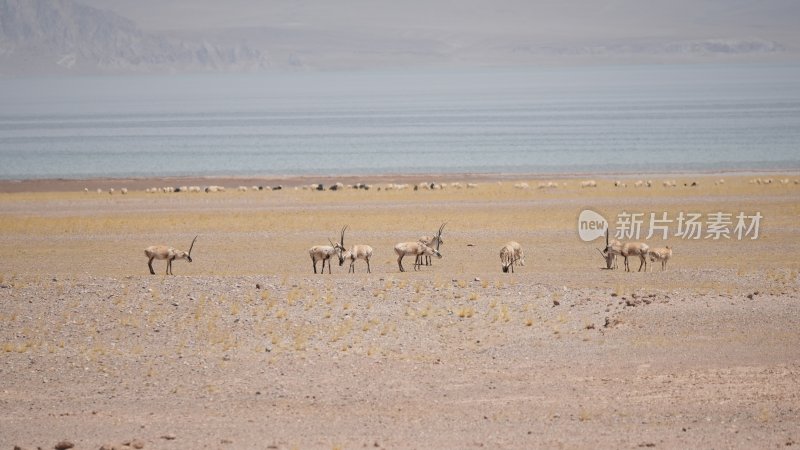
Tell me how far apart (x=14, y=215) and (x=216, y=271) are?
22.0 metres

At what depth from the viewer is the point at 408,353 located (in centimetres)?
2048

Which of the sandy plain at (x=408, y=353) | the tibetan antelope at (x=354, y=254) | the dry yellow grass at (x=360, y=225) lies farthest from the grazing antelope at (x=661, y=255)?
the tibetan antelope at (x=354, y=254)

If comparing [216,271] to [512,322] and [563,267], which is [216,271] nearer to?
[563,267]

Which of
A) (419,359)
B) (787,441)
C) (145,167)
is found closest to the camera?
(787,441)

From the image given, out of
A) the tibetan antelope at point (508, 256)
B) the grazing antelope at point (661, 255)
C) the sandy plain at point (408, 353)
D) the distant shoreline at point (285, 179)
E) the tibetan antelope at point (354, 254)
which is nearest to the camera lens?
the sandy plain at point (408, 353)

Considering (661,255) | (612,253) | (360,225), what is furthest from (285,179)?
(661,255)

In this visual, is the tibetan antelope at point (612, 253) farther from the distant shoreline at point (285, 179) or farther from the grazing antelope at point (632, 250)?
the distant shoreline at point (285, 179)

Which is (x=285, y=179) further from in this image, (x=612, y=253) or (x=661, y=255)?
(x=661, y=255)

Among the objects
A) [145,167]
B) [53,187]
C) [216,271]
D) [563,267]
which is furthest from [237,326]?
[145,167]

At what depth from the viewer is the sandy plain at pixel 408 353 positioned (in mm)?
16188

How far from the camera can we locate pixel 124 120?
175000 mm

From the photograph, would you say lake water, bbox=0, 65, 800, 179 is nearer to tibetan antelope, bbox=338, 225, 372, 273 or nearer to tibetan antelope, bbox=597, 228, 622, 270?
tibetan antelope, bbox=597, 228, 622, 270

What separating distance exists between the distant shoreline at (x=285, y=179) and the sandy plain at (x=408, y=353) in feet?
110

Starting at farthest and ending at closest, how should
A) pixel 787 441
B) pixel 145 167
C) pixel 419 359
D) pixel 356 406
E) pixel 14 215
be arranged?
pixel 145 167 → pixel 14 215 → pixel 419 359 → pixel 356 406 → pixel 787 441
